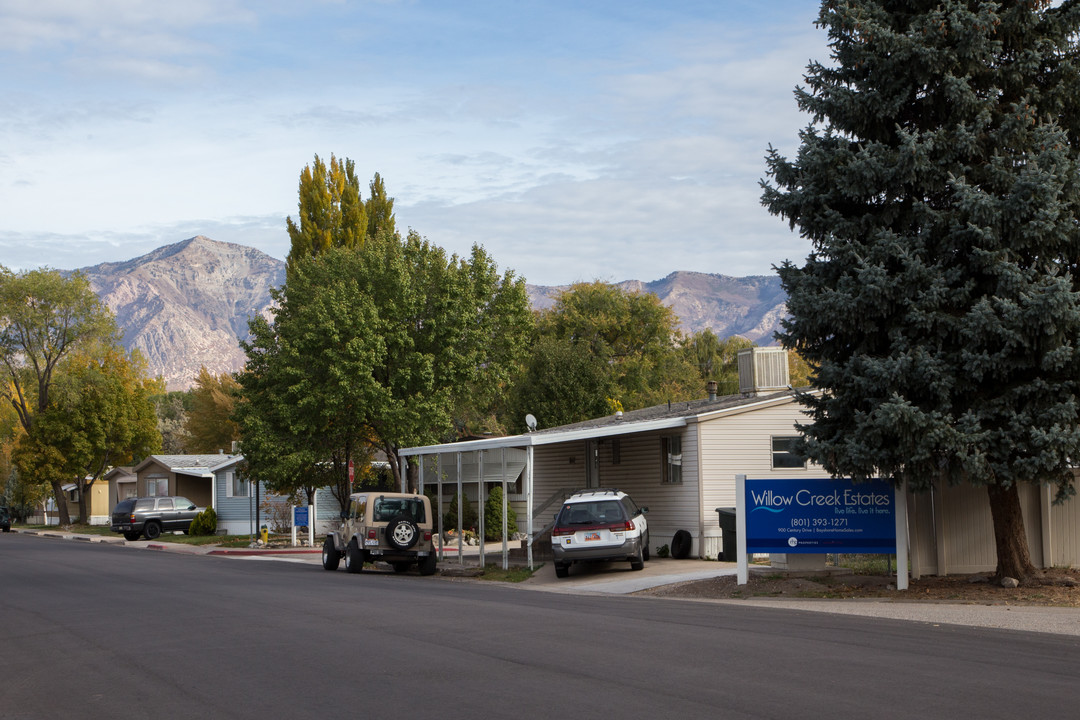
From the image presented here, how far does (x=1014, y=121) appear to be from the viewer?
55.3ft

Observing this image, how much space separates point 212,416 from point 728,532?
6531 centimetres

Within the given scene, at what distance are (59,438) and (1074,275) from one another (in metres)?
62.1

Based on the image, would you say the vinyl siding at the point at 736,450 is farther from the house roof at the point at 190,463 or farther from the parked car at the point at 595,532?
the house roof at the point at 190,463

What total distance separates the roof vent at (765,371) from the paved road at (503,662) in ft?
45.6

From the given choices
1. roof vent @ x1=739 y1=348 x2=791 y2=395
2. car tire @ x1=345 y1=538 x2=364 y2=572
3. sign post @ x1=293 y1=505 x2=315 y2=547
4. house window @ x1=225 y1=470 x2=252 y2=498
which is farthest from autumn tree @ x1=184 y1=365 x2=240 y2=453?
roof vent @ x1=739 y1=348 x2=791 y2=395

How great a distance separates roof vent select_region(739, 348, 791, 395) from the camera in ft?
100

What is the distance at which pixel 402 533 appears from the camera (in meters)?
25.5

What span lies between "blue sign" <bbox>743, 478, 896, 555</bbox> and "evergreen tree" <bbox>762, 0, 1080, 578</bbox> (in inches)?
39.9

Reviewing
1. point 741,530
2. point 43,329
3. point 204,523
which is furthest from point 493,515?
point 43,329

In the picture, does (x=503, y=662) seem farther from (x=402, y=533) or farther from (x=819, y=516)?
(x=402, y=533)

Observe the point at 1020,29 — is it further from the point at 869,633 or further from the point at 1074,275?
the point at 869,633

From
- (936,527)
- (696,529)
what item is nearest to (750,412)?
(696,529)

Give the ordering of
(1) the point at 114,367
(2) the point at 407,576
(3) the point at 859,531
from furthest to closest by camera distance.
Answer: (1) the point at 114,367 → (2) the point at 407,576 → (3) the point at 859,531

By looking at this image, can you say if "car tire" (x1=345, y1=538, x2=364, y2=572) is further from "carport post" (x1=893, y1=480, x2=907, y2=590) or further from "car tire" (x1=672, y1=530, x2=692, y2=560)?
"carport post" (x1=893, y1=480, x2=907, y2=590)
